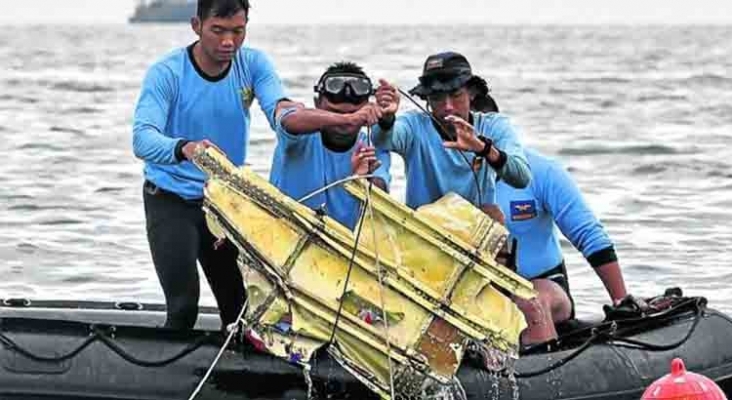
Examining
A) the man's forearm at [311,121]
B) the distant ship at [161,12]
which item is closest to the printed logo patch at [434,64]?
the man's forearm at [311,121]

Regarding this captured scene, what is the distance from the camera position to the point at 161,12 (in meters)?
141

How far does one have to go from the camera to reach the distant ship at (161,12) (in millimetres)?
139625

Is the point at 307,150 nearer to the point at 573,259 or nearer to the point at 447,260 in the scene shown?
the point at 447,260

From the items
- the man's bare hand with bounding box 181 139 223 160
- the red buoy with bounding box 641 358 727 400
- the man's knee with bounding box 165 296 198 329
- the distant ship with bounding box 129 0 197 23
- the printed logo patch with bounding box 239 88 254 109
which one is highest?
the printed logo patch with bounding box 239 88 254 109

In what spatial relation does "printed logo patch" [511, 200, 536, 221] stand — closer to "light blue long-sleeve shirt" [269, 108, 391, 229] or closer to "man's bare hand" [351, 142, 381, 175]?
"light blue long-sleeve shirt" [269, 108, 391, 229]

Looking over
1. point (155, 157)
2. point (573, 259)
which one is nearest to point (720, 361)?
point (155, 157)

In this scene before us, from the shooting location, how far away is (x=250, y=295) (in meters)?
7.49

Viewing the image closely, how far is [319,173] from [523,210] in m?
1.50

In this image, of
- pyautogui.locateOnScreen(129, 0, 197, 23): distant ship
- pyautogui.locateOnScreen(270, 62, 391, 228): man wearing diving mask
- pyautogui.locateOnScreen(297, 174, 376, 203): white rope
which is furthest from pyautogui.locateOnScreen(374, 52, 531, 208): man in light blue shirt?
pyautogui.locateOnScreen(129, 0, 197, 23): distant ship

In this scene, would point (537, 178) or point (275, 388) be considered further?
point (537, 178)

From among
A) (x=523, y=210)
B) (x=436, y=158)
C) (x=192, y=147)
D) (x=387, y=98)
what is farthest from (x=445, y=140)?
(x=192, y=147)

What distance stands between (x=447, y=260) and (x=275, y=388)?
3.41 ft

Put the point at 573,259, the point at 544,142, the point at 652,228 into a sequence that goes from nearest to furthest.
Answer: the point at 573,259, the point at 652,228, the point at 544,142

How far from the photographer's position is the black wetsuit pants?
8016 millimetres
